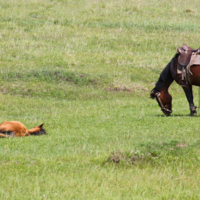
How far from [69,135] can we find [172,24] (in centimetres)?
2155

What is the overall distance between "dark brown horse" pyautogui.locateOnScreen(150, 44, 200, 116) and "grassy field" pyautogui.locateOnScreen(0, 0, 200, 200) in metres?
0.55

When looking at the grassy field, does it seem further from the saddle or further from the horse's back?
→ the saddle

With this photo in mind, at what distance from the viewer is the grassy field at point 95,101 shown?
21.2 ft

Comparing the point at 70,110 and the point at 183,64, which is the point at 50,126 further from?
the point at 183,64

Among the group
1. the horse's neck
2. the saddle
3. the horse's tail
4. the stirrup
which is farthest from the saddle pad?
the horse's tail

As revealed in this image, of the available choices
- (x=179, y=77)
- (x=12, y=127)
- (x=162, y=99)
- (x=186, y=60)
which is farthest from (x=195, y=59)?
(x=12, y=127)

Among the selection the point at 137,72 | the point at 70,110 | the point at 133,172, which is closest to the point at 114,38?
the point at 137,72

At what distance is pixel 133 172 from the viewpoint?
705cm

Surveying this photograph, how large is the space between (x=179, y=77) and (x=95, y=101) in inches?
205

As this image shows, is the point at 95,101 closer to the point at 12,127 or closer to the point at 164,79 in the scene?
the point at 164,79

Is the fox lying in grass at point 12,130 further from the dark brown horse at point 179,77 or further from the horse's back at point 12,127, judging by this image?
the dark brown horse at point 179,77

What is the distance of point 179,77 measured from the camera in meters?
11.6

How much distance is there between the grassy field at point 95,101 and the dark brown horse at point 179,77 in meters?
0.55

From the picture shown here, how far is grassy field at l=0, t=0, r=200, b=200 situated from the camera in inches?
254
